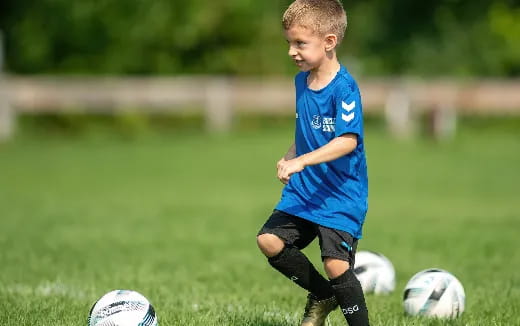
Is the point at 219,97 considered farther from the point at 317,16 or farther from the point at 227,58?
the point at 317,16

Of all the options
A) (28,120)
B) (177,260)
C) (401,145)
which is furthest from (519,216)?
(28,120)

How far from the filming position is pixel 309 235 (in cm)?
529

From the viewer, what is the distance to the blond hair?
4941mm

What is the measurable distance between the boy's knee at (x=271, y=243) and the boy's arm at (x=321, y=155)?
41 centimetres

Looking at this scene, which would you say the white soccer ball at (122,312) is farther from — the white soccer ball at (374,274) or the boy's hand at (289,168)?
the white soccer ball at (374,274)

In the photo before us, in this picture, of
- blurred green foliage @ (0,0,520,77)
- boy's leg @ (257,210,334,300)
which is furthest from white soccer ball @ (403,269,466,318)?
blurred green foliage @ (0,0,520,77)

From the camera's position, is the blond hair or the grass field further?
the grass field

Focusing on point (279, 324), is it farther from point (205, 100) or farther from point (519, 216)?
point (205, 100)

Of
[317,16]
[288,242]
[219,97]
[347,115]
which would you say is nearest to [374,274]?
[288,242]

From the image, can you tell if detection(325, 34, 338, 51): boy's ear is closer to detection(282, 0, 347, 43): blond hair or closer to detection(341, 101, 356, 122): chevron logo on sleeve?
detection(282, 0, 347, 43): blond hair

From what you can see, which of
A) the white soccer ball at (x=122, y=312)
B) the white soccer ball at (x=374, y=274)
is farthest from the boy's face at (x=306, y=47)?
the white soccer ball at (x=374, y=274)

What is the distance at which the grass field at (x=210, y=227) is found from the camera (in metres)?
6.48

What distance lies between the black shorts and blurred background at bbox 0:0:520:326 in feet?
2.64

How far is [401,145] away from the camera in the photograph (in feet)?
75.5
